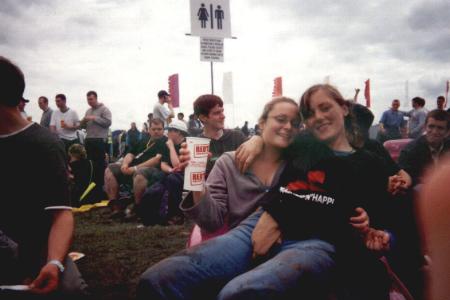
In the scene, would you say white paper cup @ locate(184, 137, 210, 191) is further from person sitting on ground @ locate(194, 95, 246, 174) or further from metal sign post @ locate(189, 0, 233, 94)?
metal sign post @ locate(189, 0, 233, 94)

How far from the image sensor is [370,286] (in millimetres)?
1819

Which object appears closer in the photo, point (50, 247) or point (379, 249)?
point (50, 247)

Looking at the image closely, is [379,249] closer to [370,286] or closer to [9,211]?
[370,286]

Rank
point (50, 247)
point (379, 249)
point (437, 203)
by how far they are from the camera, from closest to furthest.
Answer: point (437, 203) → point (50, 247) → point (379, 249)

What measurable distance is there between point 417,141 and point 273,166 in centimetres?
236

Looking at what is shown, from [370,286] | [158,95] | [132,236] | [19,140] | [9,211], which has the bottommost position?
[132,236]

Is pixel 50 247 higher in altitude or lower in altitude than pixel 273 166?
lower

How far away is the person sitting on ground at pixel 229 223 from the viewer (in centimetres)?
174

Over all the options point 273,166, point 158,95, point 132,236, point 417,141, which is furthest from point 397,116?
point 273,166

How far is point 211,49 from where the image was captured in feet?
20.7

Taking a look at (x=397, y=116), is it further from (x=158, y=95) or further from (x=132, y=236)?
(x=132, y=236)

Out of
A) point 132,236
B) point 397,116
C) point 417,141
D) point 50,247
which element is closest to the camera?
point 50,247

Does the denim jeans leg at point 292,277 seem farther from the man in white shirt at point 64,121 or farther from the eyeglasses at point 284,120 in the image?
the man in white shirt at point 64,121

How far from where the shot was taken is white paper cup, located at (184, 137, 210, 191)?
1.93 metres
